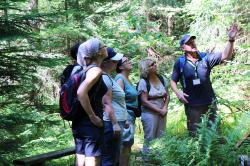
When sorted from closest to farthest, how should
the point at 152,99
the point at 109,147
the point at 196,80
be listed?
the point at 109,147 < the point at 196,80 < the point at 152,99

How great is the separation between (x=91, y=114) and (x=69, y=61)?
4665 mm

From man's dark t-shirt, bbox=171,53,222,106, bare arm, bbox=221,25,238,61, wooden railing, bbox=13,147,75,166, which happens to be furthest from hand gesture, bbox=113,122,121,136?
bare arm, bbox=221,25,238,61

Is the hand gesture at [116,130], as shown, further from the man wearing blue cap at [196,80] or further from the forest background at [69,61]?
the man wearing blue cap at [196,80]

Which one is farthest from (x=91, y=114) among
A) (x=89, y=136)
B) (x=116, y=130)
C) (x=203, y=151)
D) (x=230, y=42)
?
(x=230, y=42)

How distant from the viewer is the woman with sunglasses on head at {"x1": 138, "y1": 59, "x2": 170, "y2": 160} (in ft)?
21.1

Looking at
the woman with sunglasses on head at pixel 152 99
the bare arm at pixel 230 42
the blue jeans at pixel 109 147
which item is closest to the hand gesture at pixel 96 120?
the blue jeans at pixel 109 147

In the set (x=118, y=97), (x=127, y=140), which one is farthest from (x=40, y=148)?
(x=118, y=97)

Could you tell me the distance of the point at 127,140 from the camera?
557 centimetres

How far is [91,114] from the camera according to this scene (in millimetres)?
4168

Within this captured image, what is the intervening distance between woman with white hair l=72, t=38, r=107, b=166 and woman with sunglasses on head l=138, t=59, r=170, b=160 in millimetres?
2157

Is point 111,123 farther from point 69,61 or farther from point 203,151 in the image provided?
point 69,61

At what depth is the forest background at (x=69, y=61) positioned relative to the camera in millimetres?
3922

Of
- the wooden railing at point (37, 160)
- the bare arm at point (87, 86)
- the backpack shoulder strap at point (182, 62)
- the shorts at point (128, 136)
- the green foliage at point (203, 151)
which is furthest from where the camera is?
the backpack shoulder strap at point (182, 62)

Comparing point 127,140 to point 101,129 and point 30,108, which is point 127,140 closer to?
point 101,129
